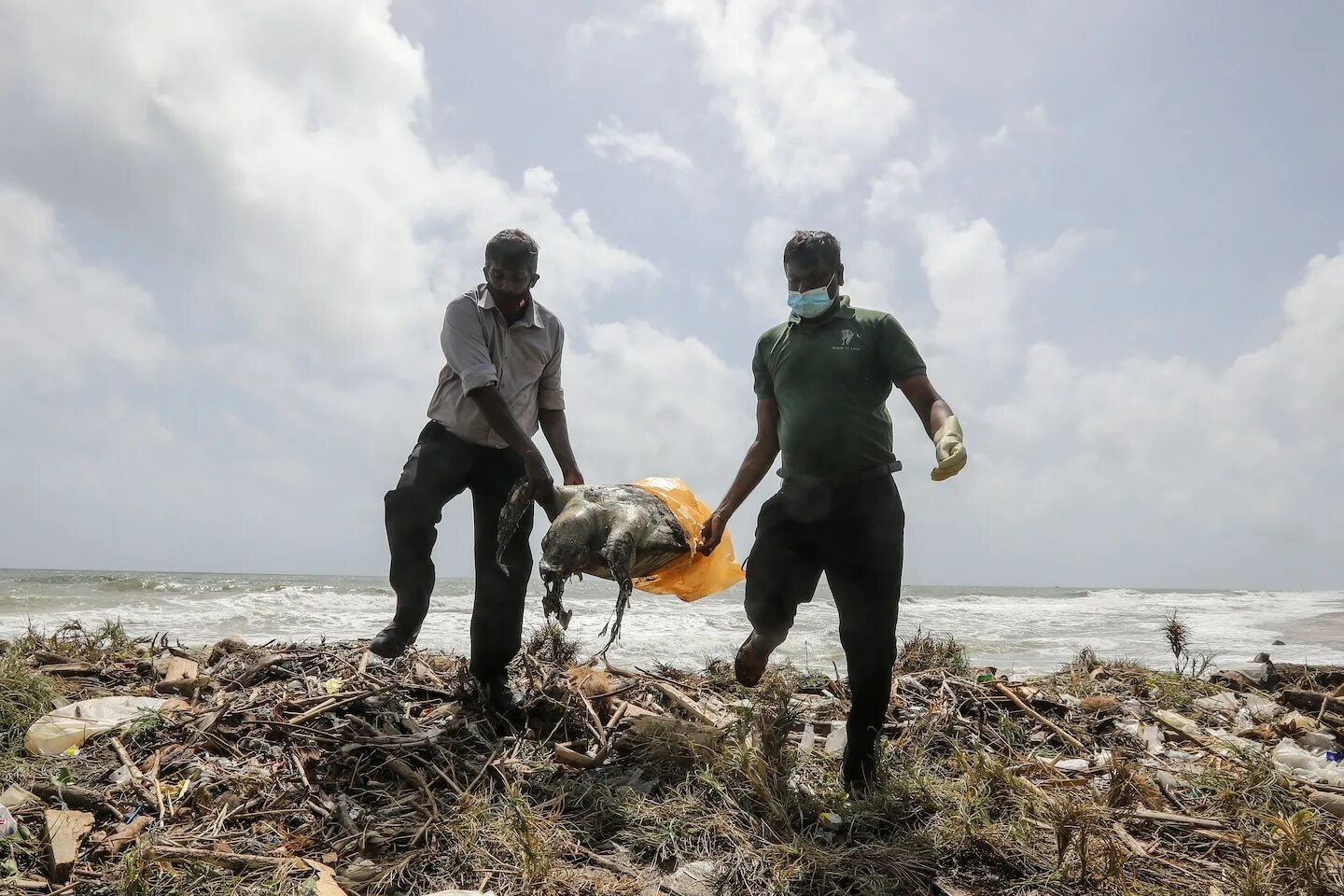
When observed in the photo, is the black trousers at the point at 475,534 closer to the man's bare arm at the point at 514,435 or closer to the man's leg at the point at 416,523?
the man's leg at the point at 416,523

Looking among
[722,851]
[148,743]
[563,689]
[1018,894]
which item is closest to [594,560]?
[563,689]

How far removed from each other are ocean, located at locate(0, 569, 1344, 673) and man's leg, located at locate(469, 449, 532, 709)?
2.18m

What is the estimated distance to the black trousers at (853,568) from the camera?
287cm

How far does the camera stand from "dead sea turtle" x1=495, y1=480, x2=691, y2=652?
294 cm

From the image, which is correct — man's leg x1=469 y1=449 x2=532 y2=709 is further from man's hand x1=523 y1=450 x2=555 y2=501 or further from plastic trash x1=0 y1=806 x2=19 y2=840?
plastic trash x1=0 y1=806 x2=19 y2=840

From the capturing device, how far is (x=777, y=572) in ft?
10.4

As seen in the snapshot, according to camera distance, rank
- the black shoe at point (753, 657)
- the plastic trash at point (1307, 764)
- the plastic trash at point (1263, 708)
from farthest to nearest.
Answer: the plastic trash at point (1263, 708)
the plastic trash at point (1307, 764)
the black shoe at point (753, 657)

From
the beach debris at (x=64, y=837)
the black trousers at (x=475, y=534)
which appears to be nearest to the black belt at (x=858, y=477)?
the black trousers at (x=475, y=534)

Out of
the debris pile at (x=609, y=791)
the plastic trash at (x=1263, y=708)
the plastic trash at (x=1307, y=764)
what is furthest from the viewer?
the plastic trash at (x=1263, y=708)

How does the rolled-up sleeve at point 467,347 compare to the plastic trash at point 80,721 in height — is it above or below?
above

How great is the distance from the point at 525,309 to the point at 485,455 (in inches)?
27.2

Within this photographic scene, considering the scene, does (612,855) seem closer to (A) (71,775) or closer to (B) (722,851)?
(B) (722,851)

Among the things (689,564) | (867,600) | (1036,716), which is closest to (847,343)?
(867,600)

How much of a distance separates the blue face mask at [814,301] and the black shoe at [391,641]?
7.08 feet
